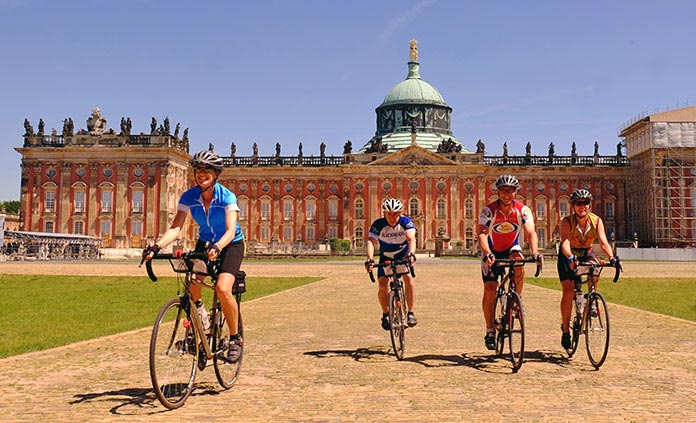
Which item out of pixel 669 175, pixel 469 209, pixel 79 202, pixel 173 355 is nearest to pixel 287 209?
pixel 469 209

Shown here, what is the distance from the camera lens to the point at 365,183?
75938 millimetres

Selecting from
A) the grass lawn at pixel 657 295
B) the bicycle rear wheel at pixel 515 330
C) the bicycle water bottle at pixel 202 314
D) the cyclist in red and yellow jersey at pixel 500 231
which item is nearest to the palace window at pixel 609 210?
the grass lawn at pixel 657 295

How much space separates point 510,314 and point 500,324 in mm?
441

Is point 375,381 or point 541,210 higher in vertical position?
point 541,210

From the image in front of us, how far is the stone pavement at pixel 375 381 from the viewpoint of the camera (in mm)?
5695

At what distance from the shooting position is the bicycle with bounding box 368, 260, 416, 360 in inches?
337

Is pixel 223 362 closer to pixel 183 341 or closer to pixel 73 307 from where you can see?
pixel 183 341

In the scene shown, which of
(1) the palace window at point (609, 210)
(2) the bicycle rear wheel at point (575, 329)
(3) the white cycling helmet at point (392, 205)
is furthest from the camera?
(1) the palace window at point (609, 210)

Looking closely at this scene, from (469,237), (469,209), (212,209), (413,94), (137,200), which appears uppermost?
(413,94)

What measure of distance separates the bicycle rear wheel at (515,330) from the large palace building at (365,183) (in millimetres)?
62530

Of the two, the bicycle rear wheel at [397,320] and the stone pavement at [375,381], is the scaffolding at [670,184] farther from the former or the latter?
the bicycle rear wheel at [397,320]

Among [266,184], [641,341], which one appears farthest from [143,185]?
[641,341]

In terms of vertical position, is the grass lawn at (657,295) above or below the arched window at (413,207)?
below

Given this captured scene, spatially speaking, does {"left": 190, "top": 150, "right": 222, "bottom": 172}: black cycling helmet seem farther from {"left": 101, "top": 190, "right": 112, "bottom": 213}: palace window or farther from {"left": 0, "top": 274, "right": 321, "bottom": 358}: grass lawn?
{"left": 101, "top": 190, "right": 112, "bottom": 213}: palace window
